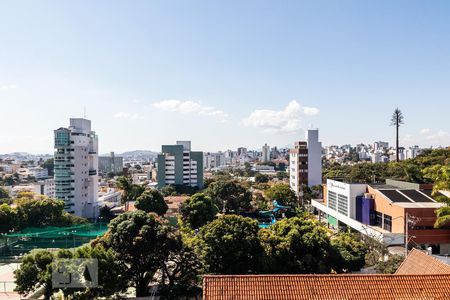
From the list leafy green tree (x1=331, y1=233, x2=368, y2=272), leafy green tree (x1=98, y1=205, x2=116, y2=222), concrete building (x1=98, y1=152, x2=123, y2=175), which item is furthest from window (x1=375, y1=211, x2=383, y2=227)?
concrete building (x1=98, y1=152, x2=123, y2=175)

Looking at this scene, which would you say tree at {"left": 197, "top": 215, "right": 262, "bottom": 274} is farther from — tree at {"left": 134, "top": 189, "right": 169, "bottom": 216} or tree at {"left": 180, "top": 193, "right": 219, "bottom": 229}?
tree at {"left": 134, "top": 189, "right": 169, "bottom": 216}

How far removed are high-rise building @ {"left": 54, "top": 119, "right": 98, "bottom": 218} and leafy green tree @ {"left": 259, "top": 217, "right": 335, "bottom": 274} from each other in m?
35.1

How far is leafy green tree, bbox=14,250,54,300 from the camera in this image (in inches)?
615

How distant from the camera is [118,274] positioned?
17344 mm

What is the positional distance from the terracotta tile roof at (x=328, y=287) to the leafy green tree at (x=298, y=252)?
6.53 m

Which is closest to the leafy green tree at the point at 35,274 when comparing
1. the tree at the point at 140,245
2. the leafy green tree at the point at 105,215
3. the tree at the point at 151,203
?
the tree at the point at 140,245

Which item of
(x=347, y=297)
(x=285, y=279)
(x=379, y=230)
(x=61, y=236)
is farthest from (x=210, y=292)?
(x=61, y=236)

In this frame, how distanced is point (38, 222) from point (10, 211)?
3655 millimetres

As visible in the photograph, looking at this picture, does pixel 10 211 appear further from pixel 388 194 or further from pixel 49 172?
pixel 49 172

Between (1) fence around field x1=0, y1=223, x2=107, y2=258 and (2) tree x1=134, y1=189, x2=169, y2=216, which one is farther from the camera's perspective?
(2) tree x1=134, y1=189, x2=169, y2=216

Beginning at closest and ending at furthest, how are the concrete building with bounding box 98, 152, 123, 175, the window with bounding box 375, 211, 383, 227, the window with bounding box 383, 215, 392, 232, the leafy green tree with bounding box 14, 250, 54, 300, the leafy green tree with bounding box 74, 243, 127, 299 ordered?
the leafy green tree with bounding box 14, 250, 54, 300 < the leafy green tree with bounding box 74, 243, 127, 299 < the window with bounding box 383, 215, 392, 232 < the window with bounding box 375, 211, 383, 227 < the concrete building with bounding box 98, 152, 123, 175

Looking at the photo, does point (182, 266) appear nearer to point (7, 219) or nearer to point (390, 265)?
point (390, 265)

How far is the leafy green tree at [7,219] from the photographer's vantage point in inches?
1325

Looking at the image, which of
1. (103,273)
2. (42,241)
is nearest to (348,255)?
(103,273)
